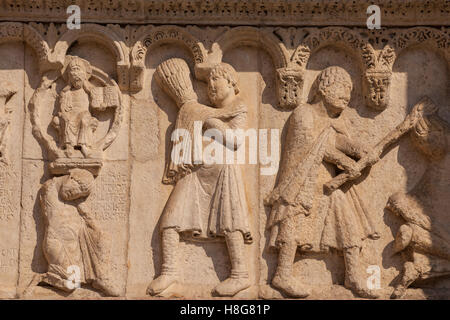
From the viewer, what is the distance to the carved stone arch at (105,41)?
8922mm

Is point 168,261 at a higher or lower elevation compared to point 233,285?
higher

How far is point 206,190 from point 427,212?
186cm

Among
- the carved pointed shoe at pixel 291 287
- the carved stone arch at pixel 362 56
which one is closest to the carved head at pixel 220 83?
the carved stone arch at pixel 362 56

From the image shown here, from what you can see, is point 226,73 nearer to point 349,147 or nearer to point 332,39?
point 332,39

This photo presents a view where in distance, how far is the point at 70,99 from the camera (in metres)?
8.92

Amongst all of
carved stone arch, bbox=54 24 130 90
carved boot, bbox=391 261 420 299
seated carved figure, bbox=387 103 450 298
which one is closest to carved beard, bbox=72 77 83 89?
carved stone arch, bbox=54 24 130 90

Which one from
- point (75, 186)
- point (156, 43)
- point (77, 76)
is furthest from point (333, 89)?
point (75, 186)

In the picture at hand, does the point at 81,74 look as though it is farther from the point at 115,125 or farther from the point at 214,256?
the point at 214,256

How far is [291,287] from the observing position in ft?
28.0

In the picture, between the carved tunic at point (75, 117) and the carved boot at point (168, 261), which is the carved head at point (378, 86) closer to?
the carved boot at point (168, 261)

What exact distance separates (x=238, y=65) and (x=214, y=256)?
1683 mm

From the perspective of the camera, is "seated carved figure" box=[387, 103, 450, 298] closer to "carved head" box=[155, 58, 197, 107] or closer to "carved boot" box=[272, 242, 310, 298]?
"carved boot" box=[272, 242, 310, 298]

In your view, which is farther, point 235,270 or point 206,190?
point 206,190
